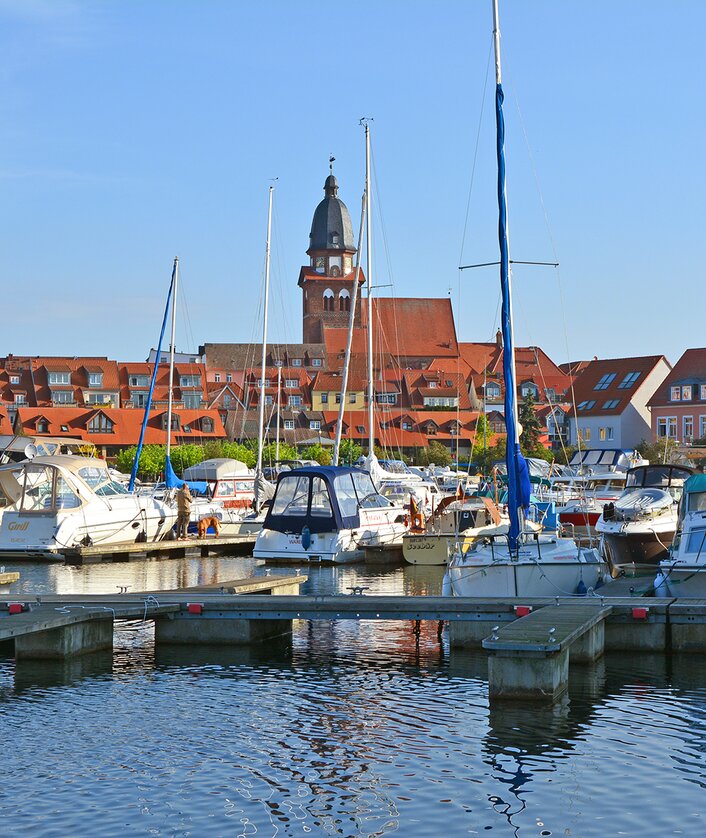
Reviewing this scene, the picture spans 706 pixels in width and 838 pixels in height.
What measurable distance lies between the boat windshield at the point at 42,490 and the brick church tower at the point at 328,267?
127867 mm

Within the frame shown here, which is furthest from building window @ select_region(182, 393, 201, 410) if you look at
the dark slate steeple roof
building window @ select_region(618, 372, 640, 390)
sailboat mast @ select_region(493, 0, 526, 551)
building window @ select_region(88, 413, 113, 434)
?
sailboat mast @ select_region(493, 0, 526, 551)

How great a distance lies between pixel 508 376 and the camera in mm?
25359

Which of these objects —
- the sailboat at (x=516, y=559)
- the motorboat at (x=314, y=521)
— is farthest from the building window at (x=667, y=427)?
the sailboat at (x=516, y=559)

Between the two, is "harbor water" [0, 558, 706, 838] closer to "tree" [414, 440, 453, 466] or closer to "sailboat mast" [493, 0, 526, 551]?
"sailboat mast" [493, 0, 526, 551]

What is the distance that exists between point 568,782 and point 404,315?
152m

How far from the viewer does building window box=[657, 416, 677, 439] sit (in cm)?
11488

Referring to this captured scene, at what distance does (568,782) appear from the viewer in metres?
13.3

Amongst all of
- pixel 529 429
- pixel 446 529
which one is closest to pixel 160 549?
pixel 446 529

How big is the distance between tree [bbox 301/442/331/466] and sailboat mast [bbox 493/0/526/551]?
245 feet

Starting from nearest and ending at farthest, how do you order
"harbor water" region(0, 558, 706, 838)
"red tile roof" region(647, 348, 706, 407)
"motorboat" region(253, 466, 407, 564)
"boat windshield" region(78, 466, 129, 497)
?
1. "harbor water" region(0, 558, 706, 838)
2. "motorboat" region(253, 466, 407, 564)
3. "boat windshield" region(78, 466, 129, 497)
4. "red tile roof" region(647, 348, 706, 407)

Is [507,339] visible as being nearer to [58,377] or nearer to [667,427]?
[667,427]

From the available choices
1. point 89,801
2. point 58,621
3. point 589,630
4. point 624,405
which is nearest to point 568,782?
point 89,801

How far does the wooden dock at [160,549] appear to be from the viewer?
39281 millimetres

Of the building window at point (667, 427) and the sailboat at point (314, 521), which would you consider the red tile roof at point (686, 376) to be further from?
the sailboat at point (314, 521)
